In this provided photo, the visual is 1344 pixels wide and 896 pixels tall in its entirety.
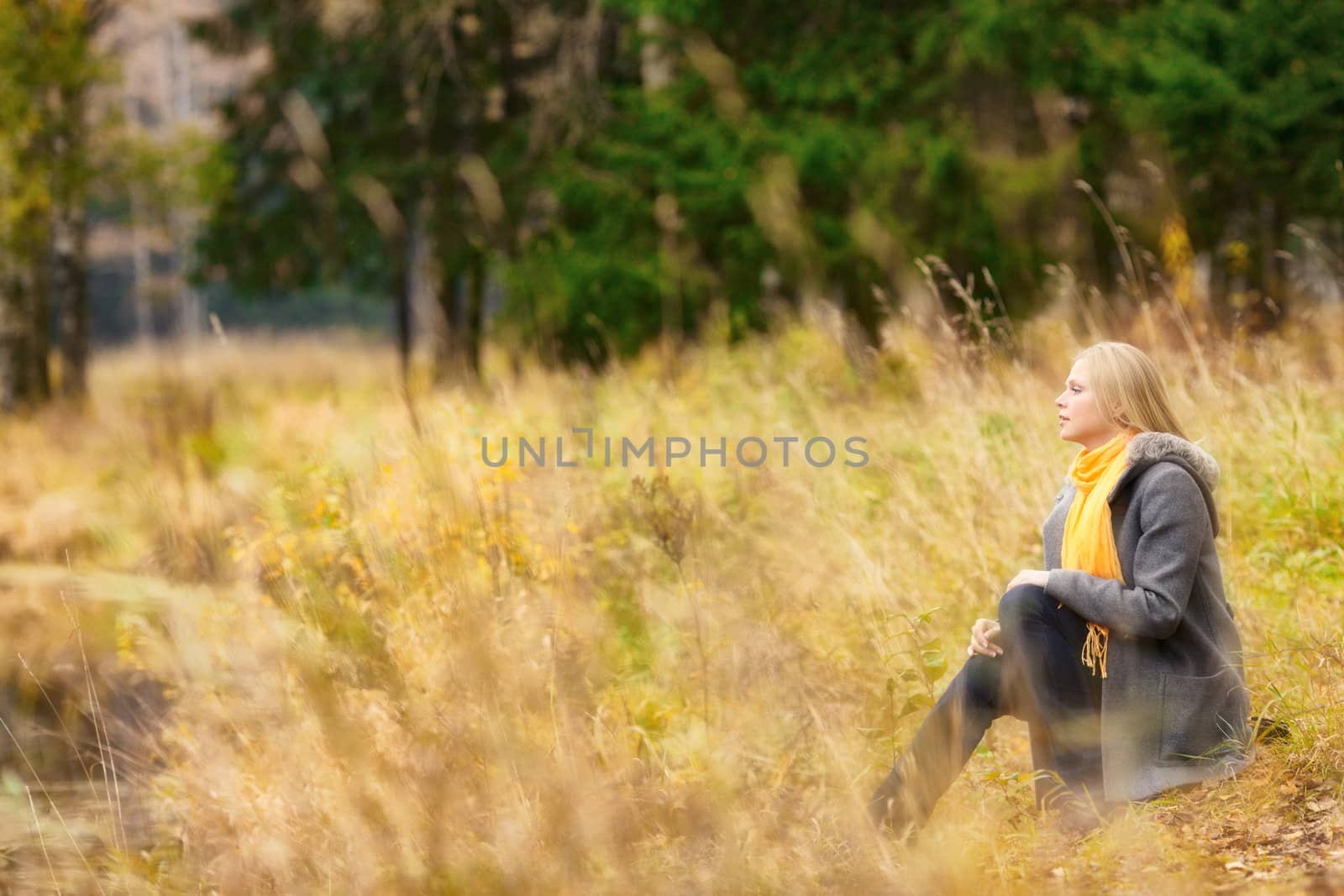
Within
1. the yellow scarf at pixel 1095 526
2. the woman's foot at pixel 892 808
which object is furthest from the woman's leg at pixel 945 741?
the yellow scarf at pixel 1095 526

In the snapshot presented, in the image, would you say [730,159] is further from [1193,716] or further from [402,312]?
[1193,716]

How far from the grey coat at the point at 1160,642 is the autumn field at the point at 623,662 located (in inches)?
Result: 5.1

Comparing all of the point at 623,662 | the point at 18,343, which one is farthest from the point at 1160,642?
the point at 18,343

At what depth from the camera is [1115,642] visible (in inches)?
113

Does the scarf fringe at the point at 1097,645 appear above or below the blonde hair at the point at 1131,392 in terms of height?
below

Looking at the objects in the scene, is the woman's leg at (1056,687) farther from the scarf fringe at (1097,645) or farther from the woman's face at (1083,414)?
the woman's face at (1083,414)

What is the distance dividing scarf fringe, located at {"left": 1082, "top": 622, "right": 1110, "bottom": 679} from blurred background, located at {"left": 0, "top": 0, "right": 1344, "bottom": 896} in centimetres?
35

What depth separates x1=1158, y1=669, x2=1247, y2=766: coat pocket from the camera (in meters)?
2.83

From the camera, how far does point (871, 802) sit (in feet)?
9.68

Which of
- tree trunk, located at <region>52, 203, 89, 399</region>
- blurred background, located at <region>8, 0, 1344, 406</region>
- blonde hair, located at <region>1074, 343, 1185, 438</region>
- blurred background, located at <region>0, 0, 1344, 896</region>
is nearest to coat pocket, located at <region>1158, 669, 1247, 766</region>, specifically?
blurred background, located at <region>0, 0, 1344, 896</region>

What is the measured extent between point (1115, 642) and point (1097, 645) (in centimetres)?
4

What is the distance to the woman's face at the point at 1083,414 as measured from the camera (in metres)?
2.88

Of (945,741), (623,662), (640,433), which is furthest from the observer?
(640,433)

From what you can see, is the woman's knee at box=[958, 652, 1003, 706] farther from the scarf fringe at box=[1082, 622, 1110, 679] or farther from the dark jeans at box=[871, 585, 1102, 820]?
the scarf fringe at box=[1082, 622, 1110, 679]
